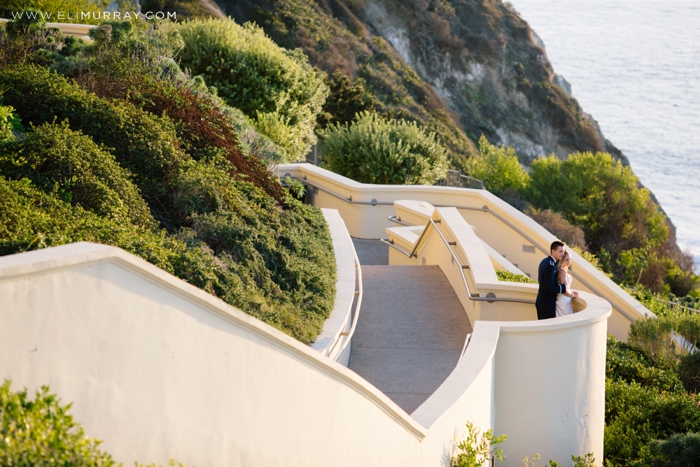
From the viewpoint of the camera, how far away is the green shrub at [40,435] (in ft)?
8.80

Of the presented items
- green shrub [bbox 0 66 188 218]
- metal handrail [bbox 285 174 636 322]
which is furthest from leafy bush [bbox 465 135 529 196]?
green shrub [bbox 0 66 188 218]

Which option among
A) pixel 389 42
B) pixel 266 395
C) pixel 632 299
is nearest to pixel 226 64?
pixel 632 299

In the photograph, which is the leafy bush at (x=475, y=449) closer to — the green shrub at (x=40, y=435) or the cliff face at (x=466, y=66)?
the green shrub at (x=40, y=435)

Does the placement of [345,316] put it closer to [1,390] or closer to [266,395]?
A: [266,395]

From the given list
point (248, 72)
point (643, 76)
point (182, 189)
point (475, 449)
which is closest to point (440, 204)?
point (248, 72)

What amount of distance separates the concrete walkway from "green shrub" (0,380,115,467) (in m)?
4.16

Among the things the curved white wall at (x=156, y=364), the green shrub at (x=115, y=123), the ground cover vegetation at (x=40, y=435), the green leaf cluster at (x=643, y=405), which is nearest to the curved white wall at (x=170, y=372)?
the curved white wall at (x=156, y=364)

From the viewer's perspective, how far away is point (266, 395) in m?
3.97

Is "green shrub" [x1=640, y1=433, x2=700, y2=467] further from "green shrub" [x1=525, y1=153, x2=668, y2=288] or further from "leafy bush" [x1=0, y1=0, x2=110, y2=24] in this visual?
"green shrub" [x1=525, y1=153, x2=668, y2=288]

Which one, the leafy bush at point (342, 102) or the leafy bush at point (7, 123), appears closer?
the leafy bush at point (7, 123)

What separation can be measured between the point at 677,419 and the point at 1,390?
737cm

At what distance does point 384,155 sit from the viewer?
17984 millimetres

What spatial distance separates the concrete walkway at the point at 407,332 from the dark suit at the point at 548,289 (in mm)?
977

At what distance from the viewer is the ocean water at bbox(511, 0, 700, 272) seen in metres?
80.6
